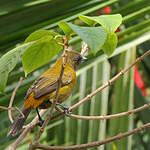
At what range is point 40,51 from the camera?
38.8 inches

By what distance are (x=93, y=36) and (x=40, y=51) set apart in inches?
6.5

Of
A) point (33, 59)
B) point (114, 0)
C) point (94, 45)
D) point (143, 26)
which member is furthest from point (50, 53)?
point (143, 26)

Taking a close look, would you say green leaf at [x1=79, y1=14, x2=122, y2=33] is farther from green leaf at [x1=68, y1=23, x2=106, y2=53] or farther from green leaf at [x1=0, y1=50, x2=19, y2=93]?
green leaf at [x1=0, y1=50, x2=19, y2=93]

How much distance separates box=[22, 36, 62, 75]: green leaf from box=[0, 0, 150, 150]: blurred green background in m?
0.49

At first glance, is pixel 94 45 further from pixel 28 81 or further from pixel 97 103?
pixel 97 103

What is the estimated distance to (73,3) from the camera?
5.06ft

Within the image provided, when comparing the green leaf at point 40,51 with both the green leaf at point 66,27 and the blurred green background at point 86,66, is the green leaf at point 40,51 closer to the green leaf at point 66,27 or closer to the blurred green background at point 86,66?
the green leaf at point 66,27

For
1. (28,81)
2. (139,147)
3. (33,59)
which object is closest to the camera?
(33,59)

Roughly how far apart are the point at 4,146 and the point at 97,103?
39 centimetres

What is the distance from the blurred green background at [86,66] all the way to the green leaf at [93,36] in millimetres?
627

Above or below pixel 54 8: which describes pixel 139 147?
below

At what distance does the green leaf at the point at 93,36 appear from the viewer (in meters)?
0.84

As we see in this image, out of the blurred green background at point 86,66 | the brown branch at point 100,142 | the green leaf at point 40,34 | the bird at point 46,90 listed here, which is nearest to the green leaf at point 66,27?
the green leaf at point 40,34

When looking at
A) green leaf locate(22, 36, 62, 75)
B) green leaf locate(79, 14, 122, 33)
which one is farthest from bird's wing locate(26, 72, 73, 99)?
green leaf locate(79, 14, 122, 33)
